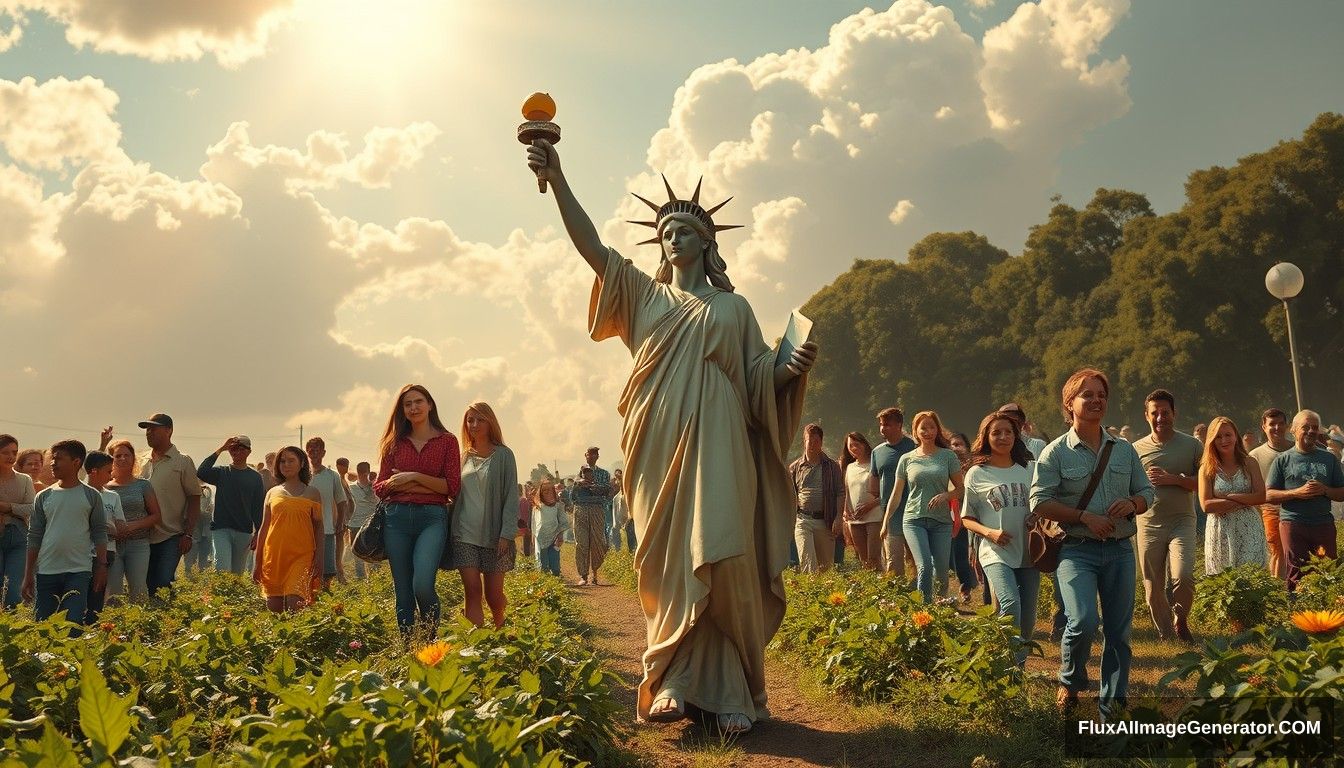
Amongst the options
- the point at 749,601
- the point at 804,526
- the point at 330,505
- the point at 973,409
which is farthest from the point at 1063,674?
the point at 973,409

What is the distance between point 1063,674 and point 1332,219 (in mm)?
32285

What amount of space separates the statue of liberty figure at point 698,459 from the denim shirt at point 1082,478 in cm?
138

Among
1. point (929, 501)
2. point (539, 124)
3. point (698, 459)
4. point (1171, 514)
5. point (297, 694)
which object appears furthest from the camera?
point (929, 501)

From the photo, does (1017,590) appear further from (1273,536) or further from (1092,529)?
(1273,536)

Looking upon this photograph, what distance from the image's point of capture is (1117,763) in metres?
4.93

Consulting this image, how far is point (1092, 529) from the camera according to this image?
229 inches

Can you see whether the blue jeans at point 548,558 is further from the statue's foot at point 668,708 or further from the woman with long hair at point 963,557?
the statue's foot at point 668,708

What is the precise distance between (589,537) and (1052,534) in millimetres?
13843

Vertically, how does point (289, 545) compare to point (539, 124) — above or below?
below

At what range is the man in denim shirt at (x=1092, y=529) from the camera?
19.1ft

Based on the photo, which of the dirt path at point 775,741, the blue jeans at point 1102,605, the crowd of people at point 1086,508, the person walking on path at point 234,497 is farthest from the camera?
the person walking on path at point 234,497

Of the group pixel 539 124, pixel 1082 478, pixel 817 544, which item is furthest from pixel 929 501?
pixel 539 124

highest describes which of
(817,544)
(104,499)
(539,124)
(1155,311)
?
(1155,311)

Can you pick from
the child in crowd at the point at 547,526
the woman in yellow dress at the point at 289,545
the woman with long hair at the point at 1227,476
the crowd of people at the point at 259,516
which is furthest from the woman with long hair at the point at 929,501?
the child in crowd at the point at 547,526
